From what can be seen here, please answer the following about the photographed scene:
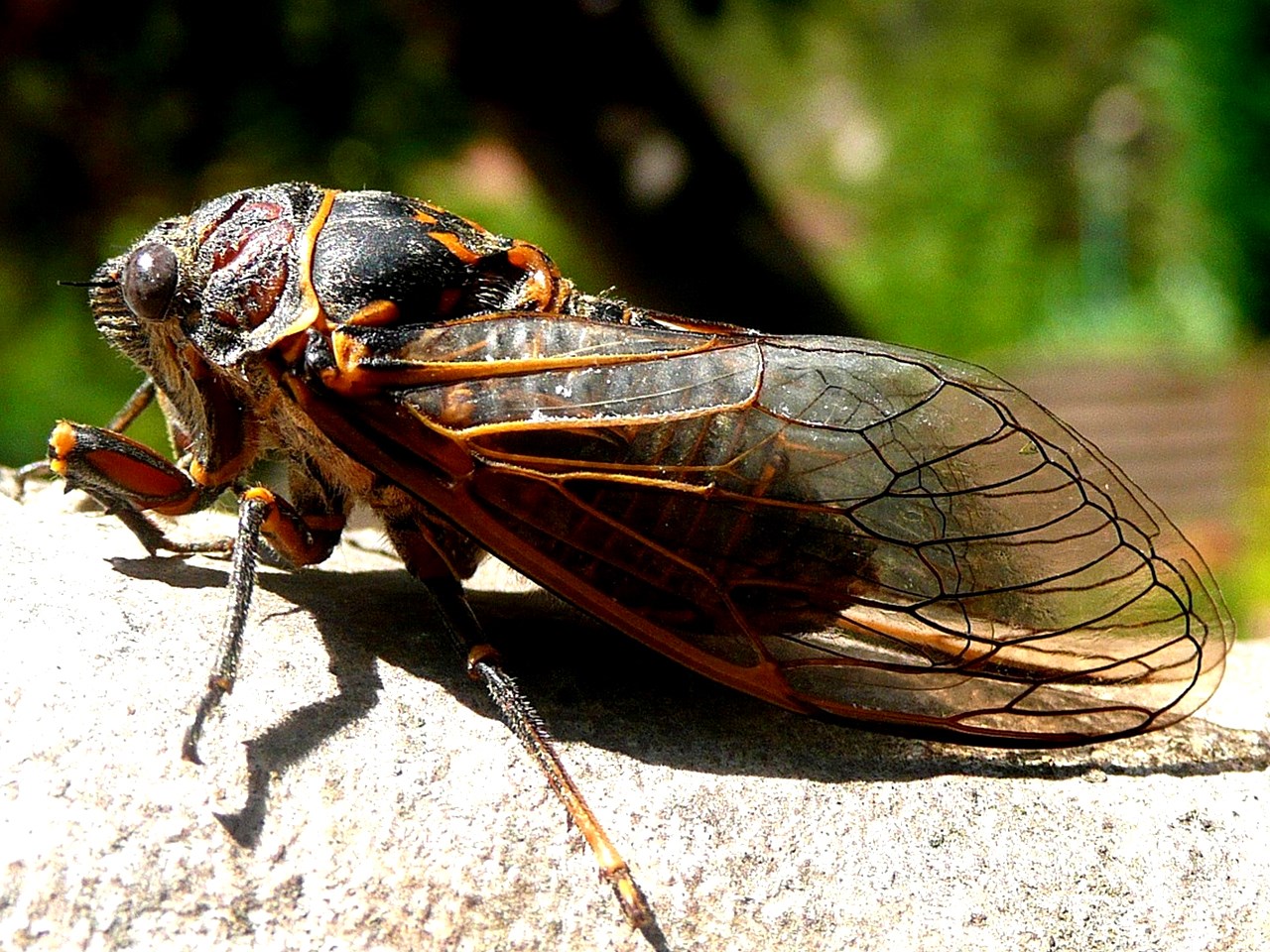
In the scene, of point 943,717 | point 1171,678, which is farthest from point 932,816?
point 1171,678

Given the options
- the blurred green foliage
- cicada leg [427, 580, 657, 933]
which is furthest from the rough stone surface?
the blurred green foliage

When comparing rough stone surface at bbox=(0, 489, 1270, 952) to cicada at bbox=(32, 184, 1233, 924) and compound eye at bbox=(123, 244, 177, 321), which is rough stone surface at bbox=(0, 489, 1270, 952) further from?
compound eye at bbox=(123, 244, 177, 321)

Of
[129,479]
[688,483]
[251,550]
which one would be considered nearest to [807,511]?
[688,483]

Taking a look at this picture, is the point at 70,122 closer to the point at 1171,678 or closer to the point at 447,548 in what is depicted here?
the point at 447,548

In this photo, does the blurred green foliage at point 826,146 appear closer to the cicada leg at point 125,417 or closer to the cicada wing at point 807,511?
the cicada leg at point 125,417

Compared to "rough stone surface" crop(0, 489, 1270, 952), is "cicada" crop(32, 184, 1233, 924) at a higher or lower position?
higher

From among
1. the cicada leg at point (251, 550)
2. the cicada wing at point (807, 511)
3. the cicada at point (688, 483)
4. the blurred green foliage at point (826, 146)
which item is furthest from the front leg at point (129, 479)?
the blurred green foliage at point (826, 146)
